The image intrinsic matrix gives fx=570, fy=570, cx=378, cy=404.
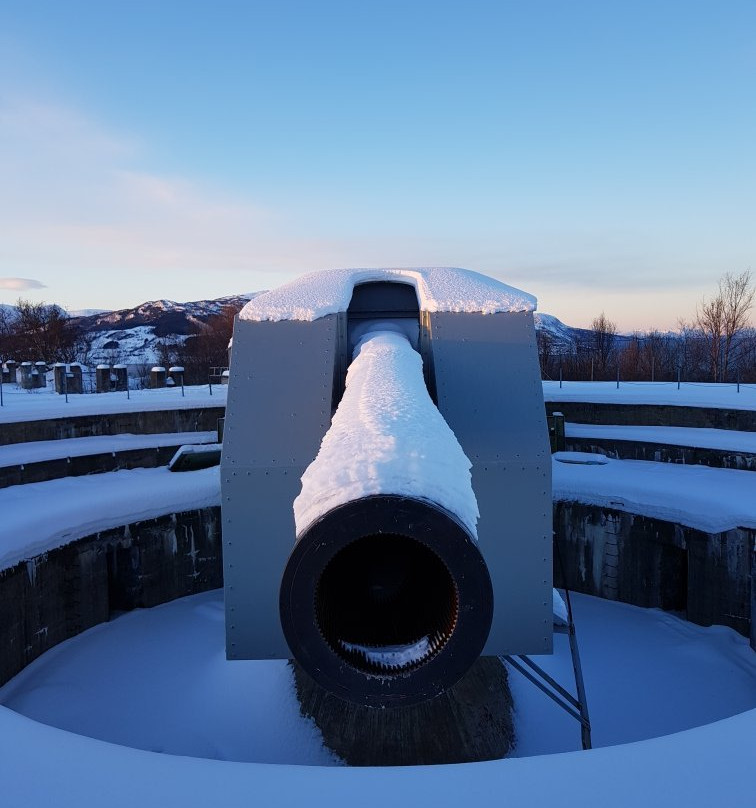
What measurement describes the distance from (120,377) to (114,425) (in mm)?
8790

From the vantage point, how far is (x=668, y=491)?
866 cm

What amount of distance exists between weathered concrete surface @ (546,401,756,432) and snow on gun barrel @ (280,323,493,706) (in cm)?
1058

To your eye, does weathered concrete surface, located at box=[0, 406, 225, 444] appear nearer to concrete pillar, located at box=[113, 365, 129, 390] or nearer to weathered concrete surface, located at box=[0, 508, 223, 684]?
weathered concrete surface, located at box=[0, 508, 223, 684]

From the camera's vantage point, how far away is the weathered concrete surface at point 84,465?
30.6 feet

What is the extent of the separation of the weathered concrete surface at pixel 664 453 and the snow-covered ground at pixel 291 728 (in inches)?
119

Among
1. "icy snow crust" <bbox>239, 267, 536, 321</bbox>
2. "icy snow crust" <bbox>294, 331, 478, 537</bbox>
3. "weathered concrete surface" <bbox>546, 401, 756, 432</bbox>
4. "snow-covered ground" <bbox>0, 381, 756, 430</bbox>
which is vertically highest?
"icy snow crust" <bbox>239, 267, 536, 321</bbox>

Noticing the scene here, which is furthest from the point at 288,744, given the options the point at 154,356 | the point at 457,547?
the point at 154,356

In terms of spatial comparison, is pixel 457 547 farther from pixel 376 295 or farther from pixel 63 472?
pixel 63 472

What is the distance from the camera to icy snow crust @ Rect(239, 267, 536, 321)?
4332mm

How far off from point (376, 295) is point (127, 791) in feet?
14.1

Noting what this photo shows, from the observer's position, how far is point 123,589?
28.0 ft

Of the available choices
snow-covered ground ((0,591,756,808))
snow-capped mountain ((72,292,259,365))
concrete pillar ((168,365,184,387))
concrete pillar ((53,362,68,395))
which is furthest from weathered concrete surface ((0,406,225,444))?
snow-capped mountain ((72,292,259,365))

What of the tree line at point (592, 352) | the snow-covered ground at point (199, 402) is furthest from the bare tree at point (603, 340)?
the snow-covered ground at point (199, 402)

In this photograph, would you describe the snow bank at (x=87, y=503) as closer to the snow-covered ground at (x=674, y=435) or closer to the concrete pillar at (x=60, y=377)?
the snow-covered ground at (x=674, y=435)
